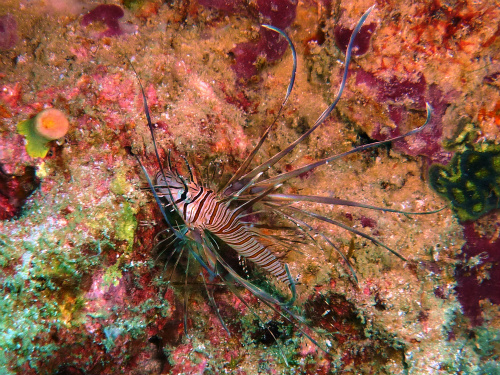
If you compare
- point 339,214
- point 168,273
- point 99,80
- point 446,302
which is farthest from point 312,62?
point 446,302

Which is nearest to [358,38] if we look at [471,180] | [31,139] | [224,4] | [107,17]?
[224,4]

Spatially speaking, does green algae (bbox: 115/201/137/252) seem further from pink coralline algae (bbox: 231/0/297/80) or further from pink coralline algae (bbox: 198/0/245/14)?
pink coralline algae (bbox: 198/0/245/14)

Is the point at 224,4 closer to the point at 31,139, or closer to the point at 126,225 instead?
the point at 31,139

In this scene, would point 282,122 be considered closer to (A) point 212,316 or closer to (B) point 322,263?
(B) point 322,263

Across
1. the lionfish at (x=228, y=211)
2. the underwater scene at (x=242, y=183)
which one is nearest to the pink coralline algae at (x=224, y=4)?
the underwater scene at (x=242, y=183)

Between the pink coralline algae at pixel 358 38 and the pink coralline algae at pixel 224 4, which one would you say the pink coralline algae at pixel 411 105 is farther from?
the pink coralline algae at pixel 224 4

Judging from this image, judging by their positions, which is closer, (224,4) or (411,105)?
(224,4)

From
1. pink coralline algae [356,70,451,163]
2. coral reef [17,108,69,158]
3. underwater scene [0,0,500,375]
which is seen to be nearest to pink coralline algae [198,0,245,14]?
underwater scene [0,0,500,375]
